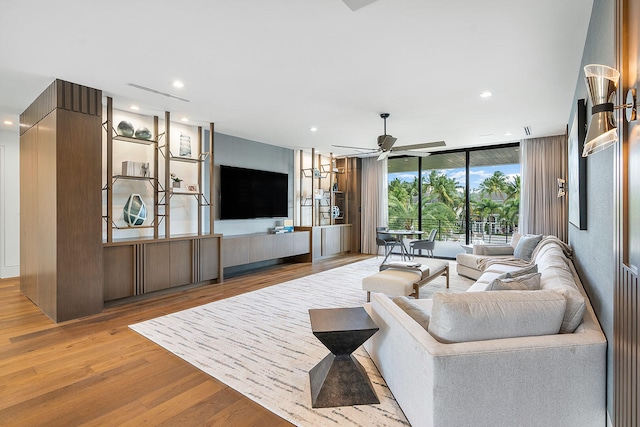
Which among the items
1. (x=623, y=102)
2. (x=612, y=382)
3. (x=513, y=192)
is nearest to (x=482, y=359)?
(x=612, y=382)

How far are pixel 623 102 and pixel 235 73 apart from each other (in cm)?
306

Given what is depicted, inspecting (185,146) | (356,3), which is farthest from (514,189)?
(185,146)

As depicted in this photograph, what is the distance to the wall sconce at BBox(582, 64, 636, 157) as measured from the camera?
47.5 inches

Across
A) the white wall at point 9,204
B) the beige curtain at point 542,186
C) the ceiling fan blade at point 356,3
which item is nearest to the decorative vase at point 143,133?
the white wall at point 9,204

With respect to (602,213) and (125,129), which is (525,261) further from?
(125,129)

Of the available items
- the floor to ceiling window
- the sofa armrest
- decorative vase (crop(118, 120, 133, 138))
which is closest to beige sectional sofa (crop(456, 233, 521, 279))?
the sofa armrest

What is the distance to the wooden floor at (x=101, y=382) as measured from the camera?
75.2 inches

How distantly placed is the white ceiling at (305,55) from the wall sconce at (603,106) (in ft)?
4.10

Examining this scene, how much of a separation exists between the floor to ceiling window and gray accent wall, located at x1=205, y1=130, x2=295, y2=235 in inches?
113

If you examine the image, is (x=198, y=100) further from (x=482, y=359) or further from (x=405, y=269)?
(x=482, y=359)

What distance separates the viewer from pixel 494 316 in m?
1.62

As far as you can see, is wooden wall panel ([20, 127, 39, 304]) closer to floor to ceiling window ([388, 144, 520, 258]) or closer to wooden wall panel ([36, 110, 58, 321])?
wooden wall panel ([36, 110, 58, 321])

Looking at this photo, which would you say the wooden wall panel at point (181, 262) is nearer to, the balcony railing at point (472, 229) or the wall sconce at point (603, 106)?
the wall sconce at point (603, 106)

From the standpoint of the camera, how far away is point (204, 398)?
210 centimetres
